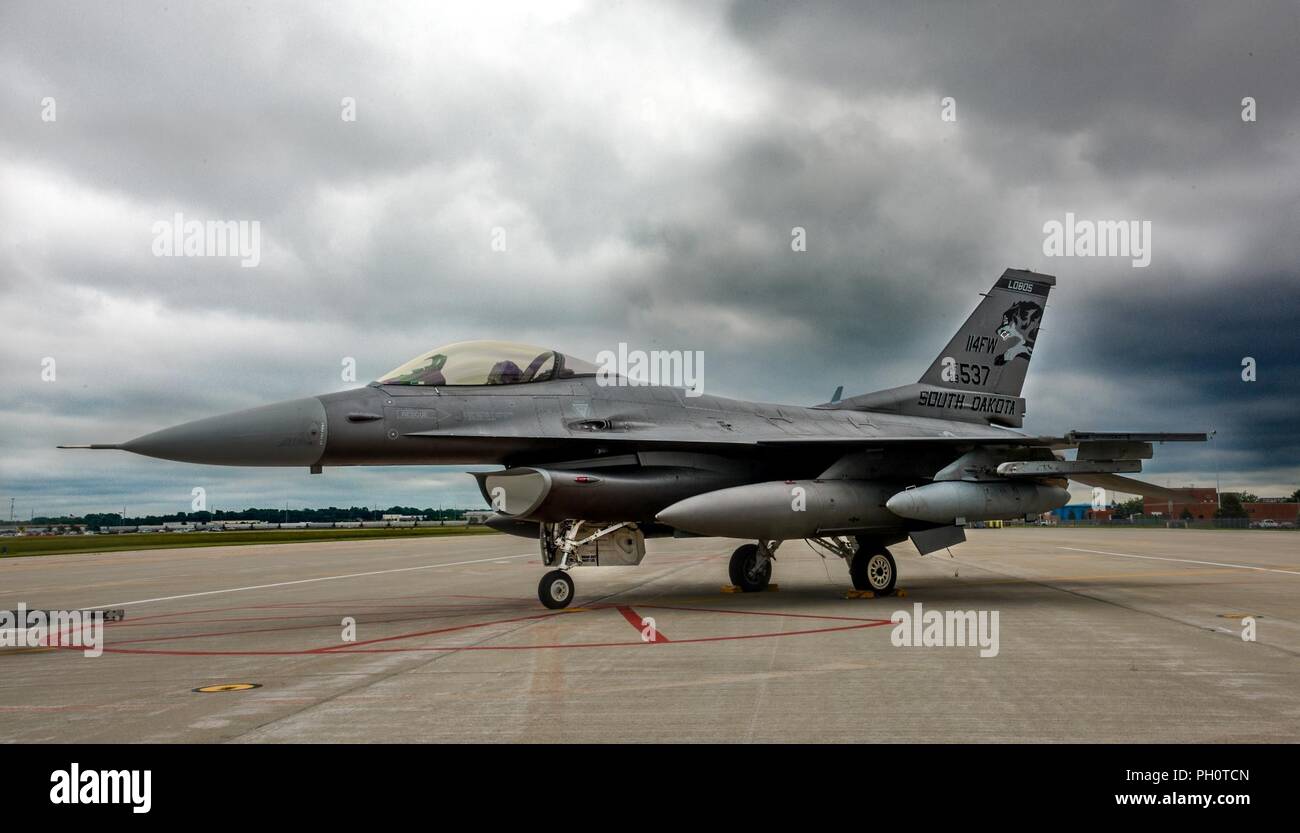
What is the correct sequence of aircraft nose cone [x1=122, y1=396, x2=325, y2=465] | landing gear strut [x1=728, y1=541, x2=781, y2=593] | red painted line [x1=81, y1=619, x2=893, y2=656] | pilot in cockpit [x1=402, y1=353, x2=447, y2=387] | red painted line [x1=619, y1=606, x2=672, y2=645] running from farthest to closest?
landing gear strut [x1=728, y1=541, x2=781, y2=593] → pilot in cockpit [x1=402, y1=353, x2=447, y2=387] → aircraft nose cone [x1=122, y1=396, x2=325, y2=465] → red painted line [x1=619, y1=606, x2=672, y2=645] → red painted line [x1=81, y1=619, x2=893, y2=656]

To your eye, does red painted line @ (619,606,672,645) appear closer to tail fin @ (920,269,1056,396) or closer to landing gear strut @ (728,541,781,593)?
landing gear strut @ (728,541,781,593)

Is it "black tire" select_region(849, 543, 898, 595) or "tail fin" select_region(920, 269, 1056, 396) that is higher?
"tail fin" select_region(920, 269, 1056, 396)

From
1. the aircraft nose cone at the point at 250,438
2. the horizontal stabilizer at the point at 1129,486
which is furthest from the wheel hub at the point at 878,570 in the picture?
the aircraft nose cone at the point at 250,438

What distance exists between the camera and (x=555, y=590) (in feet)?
37.9

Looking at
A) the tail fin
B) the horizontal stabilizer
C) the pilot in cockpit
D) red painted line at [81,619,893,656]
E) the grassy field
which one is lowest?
the grassy field

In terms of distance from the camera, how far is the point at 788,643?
8445mm

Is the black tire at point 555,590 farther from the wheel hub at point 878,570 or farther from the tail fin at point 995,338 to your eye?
the tail fin at point 995,338

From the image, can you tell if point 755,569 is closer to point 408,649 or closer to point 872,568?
point 872,568

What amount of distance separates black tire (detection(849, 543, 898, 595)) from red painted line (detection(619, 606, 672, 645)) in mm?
3670

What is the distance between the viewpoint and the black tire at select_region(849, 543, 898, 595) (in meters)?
13.2

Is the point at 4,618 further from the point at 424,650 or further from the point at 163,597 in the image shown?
the point at 424,650

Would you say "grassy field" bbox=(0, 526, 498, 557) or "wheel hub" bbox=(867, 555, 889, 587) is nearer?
"wheel hub" bbox=(867, 555, 889, 587)

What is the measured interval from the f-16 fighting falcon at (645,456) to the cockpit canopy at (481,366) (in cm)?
2

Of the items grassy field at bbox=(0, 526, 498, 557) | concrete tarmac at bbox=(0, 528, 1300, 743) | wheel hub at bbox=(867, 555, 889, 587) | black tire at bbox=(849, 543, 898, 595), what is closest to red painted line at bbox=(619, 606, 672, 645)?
concrete tarmac at bbox=(0, 528, 1300, 743)
